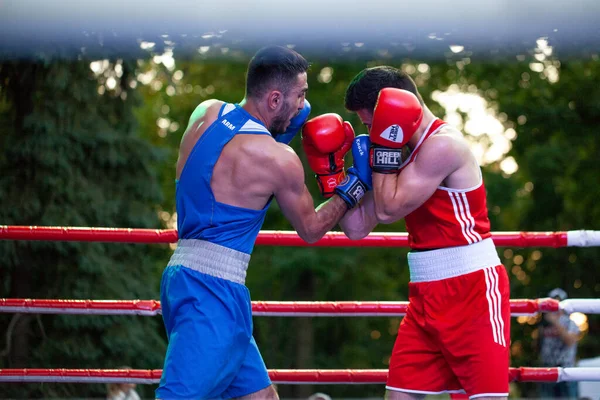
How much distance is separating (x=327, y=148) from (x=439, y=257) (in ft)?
2.25

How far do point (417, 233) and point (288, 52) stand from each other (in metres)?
0.88

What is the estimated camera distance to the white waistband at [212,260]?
9.20ft

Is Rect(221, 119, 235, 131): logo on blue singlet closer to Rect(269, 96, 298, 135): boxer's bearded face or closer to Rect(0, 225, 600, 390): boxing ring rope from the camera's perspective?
Rect(269, 96, 298, 135): boxer's bearded face

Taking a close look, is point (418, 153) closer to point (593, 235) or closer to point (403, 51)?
point (593, 235)

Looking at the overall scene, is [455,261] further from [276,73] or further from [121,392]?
[121,392]

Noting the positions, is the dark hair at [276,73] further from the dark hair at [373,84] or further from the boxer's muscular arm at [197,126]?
the dark hair at [373,84]

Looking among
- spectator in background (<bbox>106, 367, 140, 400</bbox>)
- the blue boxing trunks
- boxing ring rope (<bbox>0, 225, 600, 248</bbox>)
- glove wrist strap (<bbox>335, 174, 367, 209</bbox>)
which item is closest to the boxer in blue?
the blue boxing trunks

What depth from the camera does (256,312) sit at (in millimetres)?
3701

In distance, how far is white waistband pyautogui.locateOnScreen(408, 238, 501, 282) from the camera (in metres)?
2.93

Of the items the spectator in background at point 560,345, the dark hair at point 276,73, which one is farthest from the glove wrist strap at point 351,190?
the spectator in background at point 560,345

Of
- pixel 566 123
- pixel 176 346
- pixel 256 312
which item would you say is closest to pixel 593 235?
pixel 256 312

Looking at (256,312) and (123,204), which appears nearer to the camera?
(256,312)

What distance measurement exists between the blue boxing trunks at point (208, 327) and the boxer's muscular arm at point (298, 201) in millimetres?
245

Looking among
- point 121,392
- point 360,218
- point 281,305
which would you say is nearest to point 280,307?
point 281,305
